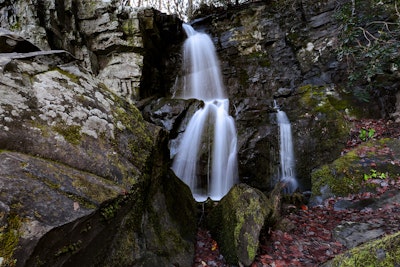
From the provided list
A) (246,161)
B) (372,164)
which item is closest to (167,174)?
(246,161)

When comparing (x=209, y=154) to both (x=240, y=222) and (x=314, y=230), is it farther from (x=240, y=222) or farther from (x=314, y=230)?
(x=240, y=222)

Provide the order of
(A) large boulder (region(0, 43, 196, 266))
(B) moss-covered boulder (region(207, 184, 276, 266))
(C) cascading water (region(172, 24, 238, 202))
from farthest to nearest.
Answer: (C) cascading water (region(172, 24, 238, 202)), (B) moss-covered boulder (region(207, 184, 276, 266)), (A) large boulder (region(0, 43, 196, 266))

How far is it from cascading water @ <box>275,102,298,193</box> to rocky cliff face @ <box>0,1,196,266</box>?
11.9 feet

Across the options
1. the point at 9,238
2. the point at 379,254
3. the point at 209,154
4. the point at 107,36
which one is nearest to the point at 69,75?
the point at 9,238

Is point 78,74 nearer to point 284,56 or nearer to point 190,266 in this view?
point 190,266

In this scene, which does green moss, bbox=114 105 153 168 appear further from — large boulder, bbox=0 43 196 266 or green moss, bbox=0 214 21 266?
green moss, bbox=0 214 21 266

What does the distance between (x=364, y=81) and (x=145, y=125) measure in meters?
8.69

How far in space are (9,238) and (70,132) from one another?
1.24 meters

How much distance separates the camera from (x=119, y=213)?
257 cm

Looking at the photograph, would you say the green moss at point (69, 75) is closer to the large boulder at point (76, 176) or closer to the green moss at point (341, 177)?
the large boulder at point (76, 176)

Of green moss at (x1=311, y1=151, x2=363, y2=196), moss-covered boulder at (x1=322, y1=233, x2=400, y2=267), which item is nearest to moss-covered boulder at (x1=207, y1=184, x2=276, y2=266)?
moss-covered boulder at (x1=322, y1=233, x2=400, y2=267)

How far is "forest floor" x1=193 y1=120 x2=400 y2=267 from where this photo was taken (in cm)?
336

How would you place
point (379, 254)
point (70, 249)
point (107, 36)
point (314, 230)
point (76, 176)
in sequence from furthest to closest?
point (107, 36)
point (314, 230)
point (76, 176)
point (70, 249)
point (379, 254)

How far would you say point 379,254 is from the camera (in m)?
1.66
